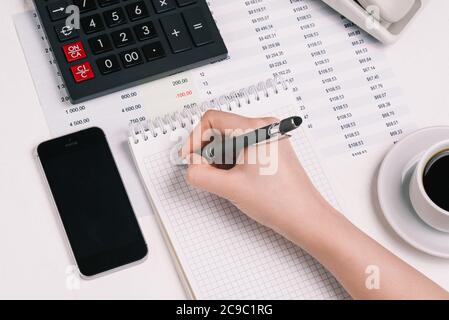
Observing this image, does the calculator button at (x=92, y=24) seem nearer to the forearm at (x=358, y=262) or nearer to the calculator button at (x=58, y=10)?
the calculator button at (x=58, y=10)

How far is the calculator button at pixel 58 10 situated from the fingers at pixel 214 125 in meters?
0.19

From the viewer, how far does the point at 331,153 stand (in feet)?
2.30

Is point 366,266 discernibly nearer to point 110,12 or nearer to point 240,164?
point 240,164

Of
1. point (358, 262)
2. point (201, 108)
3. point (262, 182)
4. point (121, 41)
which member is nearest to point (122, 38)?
point (121, 41)

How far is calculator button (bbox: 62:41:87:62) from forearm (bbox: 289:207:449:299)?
0.96 feet

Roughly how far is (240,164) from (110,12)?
22 cm

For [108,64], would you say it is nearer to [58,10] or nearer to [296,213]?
[58,10]

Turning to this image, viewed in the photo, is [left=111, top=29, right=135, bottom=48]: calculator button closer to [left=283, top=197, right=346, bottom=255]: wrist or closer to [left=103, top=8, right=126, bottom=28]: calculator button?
[left=103, top=8, right=126, bottom=28]: calculator button

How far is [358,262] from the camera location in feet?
2.04

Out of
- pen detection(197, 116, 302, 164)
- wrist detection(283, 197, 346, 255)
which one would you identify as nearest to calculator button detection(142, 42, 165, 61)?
pen detection(197, 116, 302, 164)

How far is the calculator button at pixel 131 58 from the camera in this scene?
0.68 m

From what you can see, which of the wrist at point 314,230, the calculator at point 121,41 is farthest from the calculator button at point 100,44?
the wrist at point 314,230

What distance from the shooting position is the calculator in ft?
2.21

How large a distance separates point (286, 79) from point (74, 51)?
24 cm
